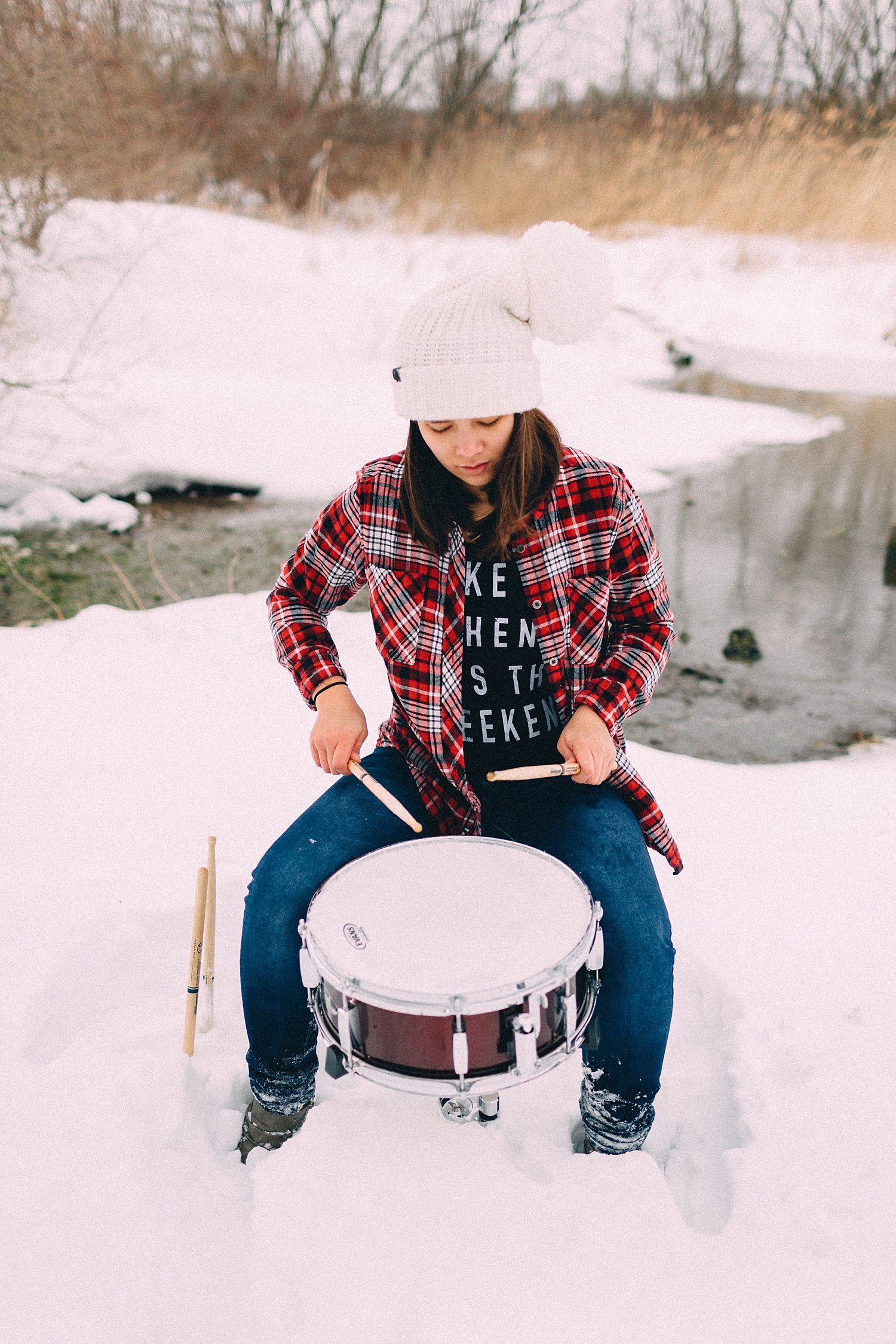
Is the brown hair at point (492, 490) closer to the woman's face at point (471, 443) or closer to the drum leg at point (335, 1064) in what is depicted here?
the woman's face at point (471, 443)

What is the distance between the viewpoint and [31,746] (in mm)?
2342

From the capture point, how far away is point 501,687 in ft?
4.72

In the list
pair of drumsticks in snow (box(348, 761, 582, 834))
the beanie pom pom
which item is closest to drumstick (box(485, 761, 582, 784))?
pair of drumsticks in snow (box(348, 761, 582, 834))

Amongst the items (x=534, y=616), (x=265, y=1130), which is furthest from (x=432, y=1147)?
(x=534, y=616)

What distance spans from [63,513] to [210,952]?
333cm

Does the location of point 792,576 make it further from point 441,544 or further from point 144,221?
point 144,221

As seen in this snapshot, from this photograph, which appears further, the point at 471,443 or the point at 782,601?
the point at 782,601

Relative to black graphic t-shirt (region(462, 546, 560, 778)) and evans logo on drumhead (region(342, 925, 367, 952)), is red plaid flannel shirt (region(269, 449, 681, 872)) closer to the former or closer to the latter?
black graphic t-shirt (region(462, 546, 560, 778))

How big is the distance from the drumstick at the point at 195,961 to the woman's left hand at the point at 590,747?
587 mm

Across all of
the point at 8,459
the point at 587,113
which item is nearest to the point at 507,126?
the point at 587,113

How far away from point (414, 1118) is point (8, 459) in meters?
4.29

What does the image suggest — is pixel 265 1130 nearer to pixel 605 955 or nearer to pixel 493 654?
pixel 605 955

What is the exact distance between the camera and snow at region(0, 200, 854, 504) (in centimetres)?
480

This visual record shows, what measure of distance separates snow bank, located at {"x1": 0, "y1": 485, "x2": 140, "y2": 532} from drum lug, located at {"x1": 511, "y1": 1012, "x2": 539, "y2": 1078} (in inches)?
141
